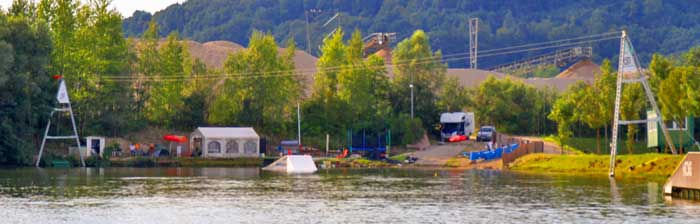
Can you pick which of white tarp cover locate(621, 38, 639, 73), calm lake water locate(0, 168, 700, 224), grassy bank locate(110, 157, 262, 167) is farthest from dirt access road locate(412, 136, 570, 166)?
white tarp cover locate(621, 38, 639, 73)

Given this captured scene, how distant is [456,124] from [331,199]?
223ft

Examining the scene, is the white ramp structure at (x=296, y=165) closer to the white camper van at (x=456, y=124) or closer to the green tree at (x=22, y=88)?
the green tree at (x=22, y=88)

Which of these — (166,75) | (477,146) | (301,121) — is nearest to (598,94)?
(477,146)

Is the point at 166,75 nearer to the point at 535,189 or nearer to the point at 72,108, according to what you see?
the point at 72,108

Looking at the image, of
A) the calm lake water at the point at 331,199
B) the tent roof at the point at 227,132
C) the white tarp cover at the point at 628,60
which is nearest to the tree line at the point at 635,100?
the white tarp cover at the point at 628,60

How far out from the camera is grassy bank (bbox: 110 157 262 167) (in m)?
103

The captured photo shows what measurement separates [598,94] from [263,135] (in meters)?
34.6

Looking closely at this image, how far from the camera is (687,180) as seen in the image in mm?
58750

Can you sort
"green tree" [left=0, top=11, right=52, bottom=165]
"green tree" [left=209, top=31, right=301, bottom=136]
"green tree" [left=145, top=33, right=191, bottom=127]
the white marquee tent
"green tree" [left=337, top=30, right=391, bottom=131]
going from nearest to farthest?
"green tree" [left=0, top=11, right=52, bottom=165] → the white marquee tent → "green tree" [left=145, top=33, right=191, bottom=127] → "green tree" [left=209, top=31, right=301, bottom=136] → "green tree" [left=337, top=30, right=391, bottom=131]

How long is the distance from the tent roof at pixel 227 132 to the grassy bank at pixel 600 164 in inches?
1041

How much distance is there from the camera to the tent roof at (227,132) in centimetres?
11069

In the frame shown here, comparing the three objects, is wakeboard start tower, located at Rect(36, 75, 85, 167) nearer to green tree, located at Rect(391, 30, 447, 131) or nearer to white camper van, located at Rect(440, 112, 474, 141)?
green tree, located at Rect(391, 30, 447, 131)

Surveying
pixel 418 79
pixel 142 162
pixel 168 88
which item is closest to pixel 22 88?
pixel 142 162

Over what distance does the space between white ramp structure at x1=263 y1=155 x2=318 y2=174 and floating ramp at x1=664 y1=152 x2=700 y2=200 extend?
38067mm
